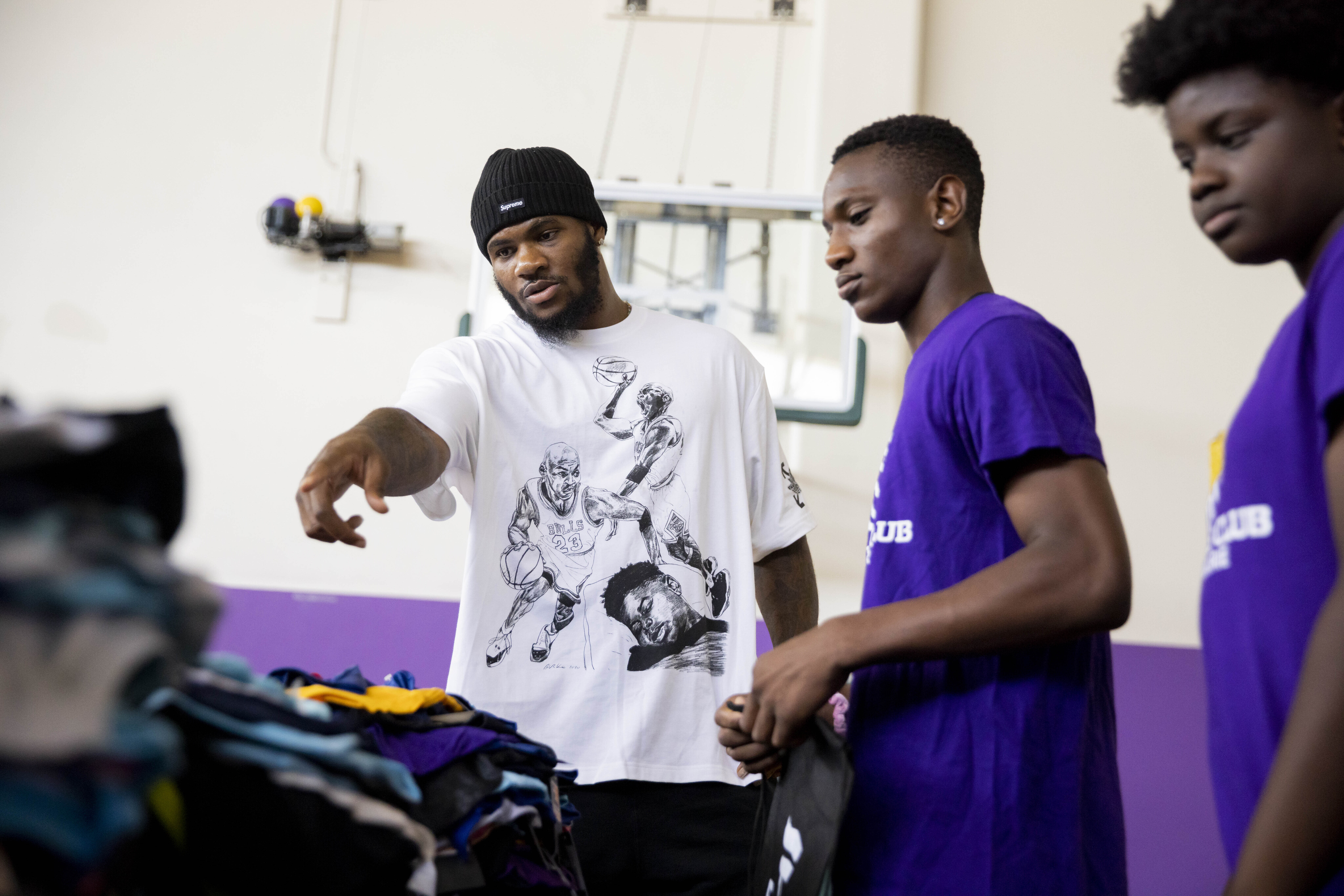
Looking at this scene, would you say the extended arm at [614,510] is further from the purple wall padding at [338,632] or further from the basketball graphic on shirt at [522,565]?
the purple wall padding at [338,632]

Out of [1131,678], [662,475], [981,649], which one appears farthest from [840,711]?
[1131,678]

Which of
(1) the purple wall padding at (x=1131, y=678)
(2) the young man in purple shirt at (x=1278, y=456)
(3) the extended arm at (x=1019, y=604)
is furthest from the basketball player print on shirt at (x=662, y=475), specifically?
(1) the purple wall padding at (x=1131, y=678)

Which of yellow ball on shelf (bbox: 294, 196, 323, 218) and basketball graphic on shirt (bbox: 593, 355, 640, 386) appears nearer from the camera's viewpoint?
basketball graphic on shirt (bbox: 593, 355, 640, 386)

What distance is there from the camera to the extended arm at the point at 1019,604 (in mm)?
840

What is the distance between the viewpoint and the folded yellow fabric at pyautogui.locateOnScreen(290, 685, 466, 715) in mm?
936

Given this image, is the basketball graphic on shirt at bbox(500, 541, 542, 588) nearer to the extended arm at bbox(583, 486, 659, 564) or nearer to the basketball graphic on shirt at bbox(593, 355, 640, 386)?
the extended arm at bbox(583, 486, 659, 564)

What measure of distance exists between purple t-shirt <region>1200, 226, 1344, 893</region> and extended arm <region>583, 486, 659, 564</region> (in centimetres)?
87

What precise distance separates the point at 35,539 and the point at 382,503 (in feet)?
1.63

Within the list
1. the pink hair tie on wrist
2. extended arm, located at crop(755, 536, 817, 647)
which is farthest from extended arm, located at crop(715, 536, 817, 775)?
the pink hair tie on wrist

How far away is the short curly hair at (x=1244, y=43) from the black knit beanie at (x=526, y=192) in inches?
41.1

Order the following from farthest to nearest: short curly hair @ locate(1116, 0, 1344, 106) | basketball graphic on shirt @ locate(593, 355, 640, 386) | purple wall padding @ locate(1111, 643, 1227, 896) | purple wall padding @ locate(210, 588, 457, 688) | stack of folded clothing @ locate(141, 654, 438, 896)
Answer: purple wall padding @ locate(210, 588, 457, 688)
purple wall padding @ locate(1111, 643, 1227, 896)
basketball graphic on shirt @ locate(593, 355, 640, 386)
short curly hair @ locate(1116, 0, 1344, 106)
stack of folded clothing @ locate(141, 654, 438, 896)

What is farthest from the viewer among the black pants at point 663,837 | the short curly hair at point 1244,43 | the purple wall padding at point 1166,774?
the purple wall padding at point 1166,774

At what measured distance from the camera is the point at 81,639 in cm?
46

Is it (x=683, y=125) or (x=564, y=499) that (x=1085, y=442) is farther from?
(x=683, y=125)
